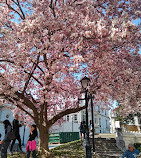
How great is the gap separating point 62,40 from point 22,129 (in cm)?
2384

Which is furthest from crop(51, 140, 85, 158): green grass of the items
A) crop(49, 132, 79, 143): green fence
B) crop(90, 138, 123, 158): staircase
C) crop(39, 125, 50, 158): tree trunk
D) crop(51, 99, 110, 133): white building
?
crop(51, 99, 110, 133): white building

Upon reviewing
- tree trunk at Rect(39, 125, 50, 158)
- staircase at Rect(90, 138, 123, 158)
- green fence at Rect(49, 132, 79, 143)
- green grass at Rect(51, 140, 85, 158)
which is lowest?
green fence at Rect(49, 132, 79, 143)

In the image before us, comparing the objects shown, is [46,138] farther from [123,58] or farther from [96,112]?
[96,112]

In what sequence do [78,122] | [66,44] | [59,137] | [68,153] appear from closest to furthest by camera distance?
[66,44] → [68,153] → [59,137] → [78,122]

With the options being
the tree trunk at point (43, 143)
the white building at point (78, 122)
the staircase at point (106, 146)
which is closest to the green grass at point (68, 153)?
the tree trunk at point (43, 143)

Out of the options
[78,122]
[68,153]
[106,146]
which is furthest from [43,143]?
[78,122]

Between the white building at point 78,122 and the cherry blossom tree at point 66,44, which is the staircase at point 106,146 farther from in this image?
the white building at point 78,122

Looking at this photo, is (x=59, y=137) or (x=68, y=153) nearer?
(x=68, y=153)

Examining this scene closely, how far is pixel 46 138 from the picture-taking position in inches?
379

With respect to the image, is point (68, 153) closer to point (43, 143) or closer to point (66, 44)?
point (43, 143)

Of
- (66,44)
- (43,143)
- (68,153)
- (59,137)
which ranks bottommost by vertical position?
(59,137)

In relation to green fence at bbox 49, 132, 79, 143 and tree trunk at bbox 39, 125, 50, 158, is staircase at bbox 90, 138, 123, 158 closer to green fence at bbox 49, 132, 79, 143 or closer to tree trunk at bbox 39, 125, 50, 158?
tree trunk at bbox 39, 125, 50, 158

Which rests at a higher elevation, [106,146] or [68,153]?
[68,153]

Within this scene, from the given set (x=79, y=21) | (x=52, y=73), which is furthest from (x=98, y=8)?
(x=52, y=73)
